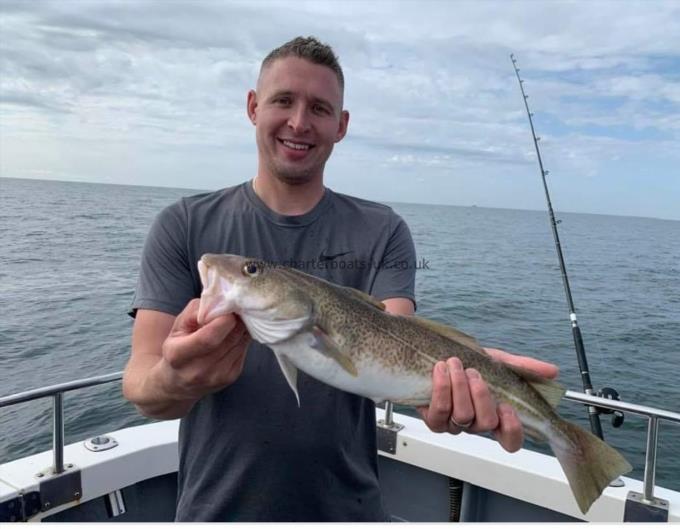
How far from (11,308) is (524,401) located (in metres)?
19.4

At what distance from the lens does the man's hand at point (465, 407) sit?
243 cm

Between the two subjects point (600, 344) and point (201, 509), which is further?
point (600, 344)

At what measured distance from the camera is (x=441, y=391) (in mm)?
2430

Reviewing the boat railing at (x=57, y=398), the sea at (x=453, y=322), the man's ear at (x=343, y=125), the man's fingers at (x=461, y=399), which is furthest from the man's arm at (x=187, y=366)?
the sea at (x=453, y=322)

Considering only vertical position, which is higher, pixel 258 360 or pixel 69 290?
pixel 258 360

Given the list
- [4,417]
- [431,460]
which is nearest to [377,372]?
[431,460]

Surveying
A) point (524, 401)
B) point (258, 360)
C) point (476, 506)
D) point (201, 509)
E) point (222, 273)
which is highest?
point (222, 273)

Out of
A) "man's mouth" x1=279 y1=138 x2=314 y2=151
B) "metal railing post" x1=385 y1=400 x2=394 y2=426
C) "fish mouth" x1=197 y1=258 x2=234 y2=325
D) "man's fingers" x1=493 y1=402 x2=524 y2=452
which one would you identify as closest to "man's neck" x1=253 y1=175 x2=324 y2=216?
"man's mouth" x1=279 y1=138 x2=314 y2=151

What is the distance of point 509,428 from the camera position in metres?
2.52

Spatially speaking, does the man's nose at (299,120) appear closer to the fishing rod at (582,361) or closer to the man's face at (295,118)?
the man's face at (295,118)

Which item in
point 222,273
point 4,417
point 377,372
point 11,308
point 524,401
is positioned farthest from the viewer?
point 11,308

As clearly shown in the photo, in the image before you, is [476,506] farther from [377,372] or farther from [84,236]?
[84,236]

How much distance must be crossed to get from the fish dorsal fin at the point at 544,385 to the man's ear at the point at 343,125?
5.07ft

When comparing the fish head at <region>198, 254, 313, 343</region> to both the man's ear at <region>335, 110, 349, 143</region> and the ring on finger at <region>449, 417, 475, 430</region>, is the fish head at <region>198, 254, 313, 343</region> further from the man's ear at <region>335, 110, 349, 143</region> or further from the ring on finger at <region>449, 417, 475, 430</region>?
the man's ear at <region>335, 110, 349, 143</region>
